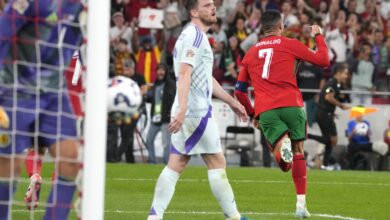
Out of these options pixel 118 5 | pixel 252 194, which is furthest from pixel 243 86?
pixel 118 5

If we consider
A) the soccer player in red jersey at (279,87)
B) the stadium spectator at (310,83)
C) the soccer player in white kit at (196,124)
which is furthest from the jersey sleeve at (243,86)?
the stadium spectator at (310,83)

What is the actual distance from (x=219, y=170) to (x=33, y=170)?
274cm

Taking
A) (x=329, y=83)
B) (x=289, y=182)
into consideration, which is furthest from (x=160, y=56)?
(x=289, y=182)

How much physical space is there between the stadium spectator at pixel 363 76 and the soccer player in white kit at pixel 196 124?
15.3 meters

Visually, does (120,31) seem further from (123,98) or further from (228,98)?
(123,98)

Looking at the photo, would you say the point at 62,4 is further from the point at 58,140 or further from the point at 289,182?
the point at 289,182

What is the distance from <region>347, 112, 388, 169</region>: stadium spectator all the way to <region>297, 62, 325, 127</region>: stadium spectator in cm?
100

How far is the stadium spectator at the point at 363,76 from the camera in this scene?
83.7ft

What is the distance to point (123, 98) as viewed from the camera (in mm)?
7695

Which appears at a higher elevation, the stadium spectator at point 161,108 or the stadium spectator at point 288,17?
the stadium spectator at point 288,17

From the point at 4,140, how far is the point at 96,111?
7.00 ft

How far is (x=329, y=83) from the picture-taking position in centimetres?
2473

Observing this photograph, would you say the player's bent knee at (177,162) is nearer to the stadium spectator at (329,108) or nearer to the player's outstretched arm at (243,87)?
the player's outstretched arm at (243,87)

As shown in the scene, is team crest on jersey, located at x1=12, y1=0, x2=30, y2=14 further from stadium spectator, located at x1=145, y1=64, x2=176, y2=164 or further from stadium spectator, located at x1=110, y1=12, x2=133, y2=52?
stadium spectator, located at x1=110, y1=12, x2=133, y2=52
